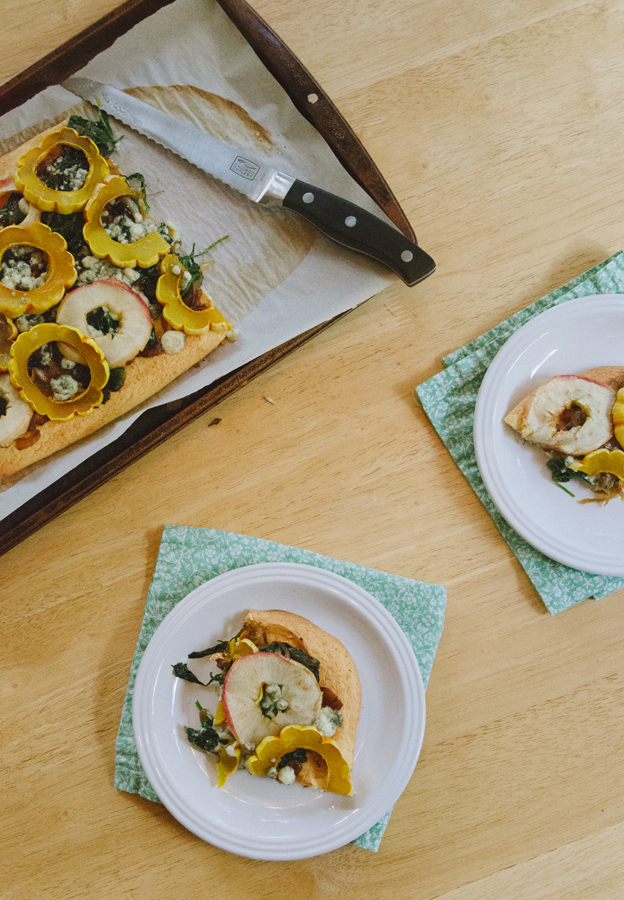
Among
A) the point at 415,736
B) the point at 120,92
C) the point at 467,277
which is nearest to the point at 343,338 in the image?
the point at 467,277

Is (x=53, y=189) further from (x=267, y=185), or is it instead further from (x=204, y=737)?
(x=204, y=737)

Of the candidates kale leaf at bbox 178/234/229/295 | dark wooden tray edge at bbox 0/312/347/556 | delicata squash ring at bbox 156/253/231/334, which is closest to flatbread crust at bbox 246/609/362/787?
dark wooden tray edge at bbox 0/312/347/556

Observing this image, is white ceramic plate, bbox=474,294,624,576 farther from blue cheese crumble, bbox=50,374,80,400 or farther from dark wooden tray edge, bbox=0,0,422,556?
blue cheese crumble, bbox=50,374,80,400

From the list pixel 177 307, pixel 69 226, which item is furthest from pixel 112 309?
pixel 69 226

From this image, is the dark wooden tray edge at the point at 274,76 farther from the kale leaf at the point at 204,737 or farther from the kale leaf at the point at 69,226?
the kale leaf at the point at 204,737

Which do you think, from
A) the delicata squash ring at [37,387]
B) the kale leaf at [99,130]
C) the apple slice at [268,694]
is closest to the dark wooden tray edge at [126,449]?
the delicata squash ring at [37,387]

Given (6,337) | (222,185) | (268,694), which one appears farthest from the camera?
(222,185)
